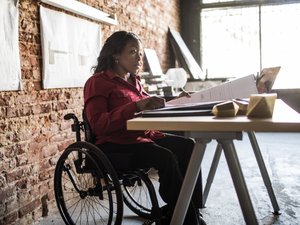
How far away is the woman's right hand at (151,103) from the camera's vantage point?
1.34m

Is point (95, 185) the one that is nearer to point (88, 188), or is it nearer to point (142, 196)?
point (88, 188)

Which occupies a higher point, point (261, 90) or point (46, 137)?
point (261, 90)

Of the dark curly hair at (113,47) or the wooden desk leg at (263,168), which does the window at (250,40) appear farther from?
the dark curly hair at (113,47)

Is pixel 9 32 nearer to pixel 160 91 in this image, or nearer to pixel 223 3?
pixel 160 91

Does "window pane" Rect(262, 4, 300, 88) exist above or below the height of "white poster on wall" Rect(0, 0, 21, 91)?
above

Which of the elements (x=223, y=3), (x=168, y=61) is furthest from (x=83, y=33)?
(x=223, y=3)

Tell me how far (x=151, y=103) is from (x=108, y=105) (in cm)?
47

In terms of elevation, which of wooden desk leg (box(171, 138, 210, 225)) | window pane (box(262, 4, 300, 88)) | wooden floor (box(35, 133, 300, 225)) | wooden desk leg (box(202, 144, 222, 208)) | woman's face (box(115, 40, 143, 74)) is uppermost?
window pane (box(262, 4, 300, 88))

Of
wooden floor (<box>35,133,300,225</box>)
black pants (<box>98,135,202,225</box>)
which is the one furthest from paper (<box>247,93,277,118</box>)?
wooden floor (<box>35,133,300,225</box>)

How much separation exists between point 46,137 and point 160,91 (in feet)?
6.30

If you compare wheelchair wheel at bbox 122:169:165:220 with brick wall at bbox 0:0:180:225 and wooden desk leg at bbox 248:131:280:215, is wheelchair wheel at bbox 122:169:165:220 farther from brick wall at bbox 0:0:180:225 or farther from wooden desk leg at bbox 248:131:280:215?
wooden desk leg at bbox 248:131:280:215

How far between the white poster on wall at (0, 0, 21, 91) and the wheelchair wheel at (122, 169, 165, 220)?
84 centimetres

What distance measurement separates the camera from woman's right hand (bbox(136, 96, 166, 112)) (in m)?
1.34

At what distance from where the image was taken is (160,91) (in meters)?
4.02
